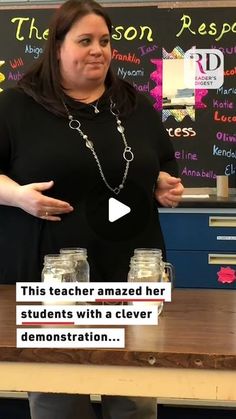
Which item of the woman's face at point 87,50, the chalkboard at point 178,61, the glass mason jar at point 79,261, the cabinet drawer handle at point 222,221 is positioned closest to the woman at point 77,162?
the woman's face at point 87,50

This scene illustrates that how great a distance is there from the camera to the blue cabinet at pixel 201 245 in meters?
3.14

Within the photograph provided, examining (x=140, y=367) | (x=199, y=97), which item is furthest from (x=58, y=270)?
(x=199, y=97)

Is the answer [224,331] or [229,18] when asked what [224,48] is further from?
[224,331]

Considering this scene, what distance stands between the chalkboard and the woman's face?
213 cm

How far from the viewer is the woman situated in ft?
4.91

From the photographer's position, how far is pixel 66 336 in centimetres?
103

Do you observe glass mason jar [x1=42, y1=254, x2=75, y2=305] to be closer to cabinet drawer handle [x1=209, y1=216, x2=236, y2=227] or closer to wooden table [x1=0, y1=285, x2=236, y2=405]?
wooden table [x1=0, y1=285, x2=236, y2=405]

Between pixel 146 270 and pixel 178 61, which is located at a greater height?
pixel 178 61

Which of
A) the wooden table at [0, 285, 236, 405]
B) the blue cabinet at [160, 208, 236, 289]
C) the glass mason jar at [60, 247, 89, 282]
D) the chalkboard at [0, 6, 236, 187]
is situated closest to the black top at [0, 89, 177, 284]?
the glass mason jar at [60, 247, 89, 282]

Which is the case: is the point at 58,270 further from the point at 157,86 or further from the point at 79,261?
the point at 157,86

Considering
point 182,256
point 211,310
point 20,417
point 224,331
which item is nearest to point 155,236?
point 211,310

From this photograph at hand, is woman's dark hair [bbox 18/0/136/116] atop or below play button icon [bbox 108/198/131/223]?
atop

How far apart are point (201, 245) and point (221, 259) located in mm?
126

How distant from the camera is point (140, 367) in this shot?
1.02 metres
